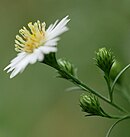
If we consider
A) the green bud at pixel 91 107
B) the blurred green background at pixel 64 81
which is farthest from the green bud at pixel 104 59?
the blurred green background at pixel 64 81

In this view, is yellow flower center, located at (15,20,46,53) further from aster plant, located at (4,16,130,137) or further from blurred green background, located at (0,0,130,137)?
blurred green background, located at (0,0,130,137)

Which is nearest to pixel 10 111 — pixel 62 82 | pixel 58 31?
pixel 62 82

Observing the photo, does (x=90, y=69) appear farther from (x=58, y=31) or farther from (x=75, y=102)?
(x=58, y=31)

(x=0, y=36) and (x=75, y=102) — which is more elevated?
(x=0, y=36)

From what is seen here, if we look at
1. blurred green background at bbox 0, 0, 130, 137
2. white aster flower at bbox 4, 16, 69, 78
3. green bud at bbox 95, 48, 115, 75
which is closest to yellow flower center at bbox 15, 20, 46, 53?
white aster flower at bbox 4, 16, 69, 78

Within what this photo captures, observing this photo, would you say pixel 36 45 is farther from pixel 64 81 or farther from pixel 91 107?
pixel 64 81
